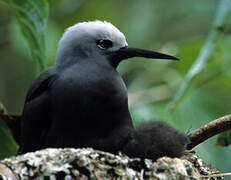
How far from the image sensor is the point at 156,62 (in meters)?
5.47

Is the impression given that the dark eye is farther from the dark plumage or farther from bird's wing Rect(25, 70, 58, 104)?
the dark plumage

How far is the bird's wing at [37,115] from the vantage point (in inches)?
125

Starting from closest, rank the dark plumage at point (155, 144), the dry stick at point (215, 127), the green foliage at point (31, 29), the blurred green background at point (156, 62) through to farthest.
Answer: the dry stick at point (215, 127), the dark plumage at point (155, 144), the green foliage at point (31, 29), the blurred green background at point (156, 62)

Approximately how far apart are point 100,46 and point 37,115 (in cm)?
59

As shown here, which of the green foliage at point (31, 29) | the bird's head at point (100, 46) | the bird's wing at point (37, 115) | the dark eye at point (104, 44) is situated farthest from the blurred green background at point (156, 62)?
the dark eye at point (104, 44)

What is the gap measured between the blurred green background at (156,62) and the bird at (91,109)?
397 mm

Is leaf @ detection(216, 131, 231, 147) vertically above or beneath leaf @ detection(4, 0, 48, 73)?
beneath

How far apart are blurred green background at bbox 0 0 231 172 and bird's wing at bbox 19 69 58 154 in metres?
0.31

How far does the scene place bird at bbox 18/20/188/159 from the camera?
305 cm

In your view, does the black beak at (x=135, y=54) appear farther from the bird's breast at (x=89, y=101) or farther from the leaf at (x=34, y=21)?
the leaf at (x=34, y=21)

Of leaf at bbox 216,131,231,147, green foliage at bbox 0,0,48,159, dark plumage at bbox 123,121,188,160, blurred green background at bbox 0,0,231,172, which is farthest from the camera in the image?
blurred green background at bbox 0,0,231,172

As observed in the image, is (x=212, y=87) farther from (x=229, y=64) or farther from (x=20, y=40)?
(x=20, y=40)

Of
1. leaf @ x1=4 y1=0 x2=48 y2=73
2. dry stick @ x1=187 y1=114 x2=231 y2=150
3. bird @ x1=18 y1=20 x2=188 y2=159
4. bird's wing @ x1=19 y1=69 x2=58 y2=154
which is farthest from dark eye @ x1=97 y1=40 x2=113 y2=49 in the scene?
dry stick @ x1=187 y1=114 x2=231 y2=150

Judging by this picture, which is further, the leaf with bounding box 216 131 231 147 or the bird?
the leaf with bounding box 216 131 231 147
